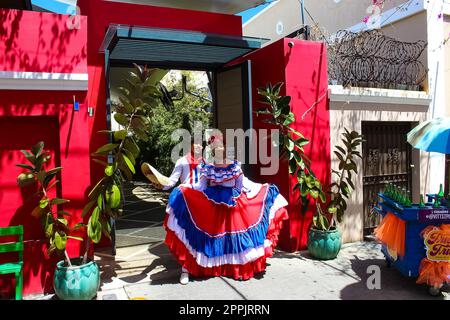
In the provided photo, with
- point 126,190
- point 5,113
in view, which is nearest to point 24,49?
point 5,113

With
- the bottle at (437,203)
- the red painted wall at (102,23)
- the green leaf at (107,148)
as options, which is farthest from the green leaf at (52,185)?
the bottle at (437,203)

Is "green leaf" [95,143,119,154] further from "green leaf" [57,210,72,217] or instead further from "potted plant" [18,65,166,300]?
"green leaf" [57,210,72,217]

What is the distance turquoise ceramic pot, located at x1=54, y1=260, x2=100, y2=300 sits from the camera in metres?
4.07

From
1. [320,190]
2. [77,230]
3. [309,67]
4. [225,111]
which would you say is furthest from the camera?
[225,111]

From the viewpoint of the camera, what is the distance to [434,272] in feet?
14.4

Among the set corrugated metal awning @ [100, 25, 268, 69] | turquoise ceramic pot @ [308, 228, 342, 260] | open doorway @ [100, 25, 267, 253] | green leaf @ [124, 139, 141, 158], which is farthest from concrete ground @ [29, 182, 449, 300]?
corrugated metal awning @ [100, 25, 268, 69]

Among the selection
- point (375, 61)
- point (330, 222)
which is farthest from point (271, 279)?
point (375, 61)

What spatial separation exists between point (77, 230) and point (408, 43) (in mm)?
6939

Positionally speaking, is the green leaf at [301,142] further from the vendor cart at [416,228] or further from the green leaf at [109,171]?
the green leaf at [109,171]

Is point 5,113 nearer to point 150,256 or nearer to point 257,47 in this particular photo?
point 150,256

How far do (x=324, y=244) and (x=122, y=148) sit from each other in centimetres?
326

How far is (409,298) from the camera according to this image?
4441 mm

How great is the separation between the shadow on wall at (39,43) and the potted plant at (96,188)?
987mm

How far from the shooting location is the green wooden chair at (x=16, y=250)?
4.15 metres
